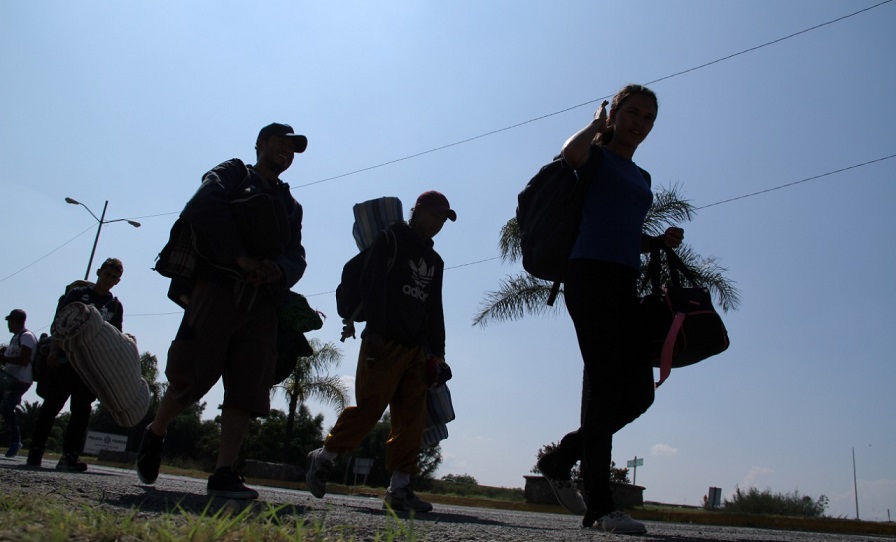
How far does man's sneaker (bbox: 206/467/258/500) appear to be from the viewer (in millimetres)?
3346

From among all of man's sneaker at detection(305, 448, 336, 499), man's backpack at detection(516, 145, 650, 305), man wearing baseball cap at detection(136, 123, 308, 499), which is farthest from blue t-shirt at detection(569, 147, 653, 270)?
man's sneaker at detection(305, 448, 336, 499)

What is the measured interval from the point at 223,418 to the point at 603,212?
2.06 meters

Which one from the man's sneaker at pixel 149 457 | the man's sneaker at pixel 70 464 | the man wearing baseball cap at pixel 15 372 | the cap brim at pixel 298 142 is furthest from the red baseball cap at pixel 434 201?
the man wearing baseball cap at pixel 15 372

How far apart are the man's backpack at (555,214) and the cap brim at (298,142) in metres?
1.27

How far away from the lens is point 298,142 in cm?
406

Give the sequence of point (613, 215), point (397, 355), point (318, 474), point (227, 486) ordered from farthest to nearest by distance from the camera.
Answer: point (397, 355), point (318, 474), point (613, 215), point (227, 486)

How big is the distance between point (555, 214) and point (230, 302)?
1.61 meters

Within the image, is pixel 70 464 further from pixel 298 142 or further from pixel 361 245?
pixel 298 142

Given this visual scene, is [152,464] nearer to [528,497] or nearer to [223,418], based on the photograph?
[223,418]

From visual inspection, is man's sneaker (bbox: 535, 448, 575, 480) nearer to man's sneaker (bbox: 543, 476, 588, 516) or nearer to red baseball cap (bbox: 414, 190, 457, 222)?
man's sneaker (bbox: 543, 476, 588, 516)

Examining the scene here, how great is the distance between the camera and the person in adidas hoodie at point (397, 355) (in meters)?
4.31

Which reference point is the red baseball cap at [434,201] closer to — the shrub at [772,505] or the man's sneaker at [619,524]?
the man's sneaker at [619,524]

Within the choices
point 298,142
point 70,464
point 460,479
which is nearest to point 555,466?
point 298,142

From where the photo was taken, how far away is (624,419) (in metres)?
3.59
